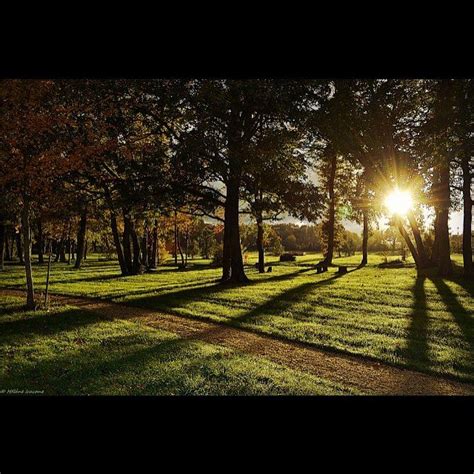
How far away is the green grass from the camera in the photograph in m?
4.20

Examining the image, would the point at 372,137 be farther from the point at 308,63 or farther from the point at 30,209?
the point at 30,209

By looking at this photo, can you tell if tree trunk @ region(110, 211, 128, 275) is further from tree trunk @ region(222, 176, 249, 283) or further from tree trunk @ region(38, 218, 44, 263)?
tree trunk @ region(222, 176, 249, 283)

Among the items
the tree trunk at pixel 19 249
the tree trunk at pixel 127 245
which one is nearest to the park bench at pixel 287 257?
the tree trunk at pixel 127 245

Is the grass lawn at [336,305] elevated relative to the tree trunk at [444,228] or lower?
lower

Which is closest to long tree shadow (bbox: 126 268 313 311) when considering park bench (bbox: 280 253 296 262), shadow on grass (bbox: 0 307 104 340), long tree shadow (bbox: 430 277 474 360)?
shadow on grass (bbox: 0 307 104 340)

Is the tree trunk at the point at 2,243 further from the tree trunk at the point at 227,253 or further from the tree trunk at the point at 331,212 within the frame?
the tree trunk at the point at 331,212

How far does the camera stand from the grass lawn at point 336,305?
538cm

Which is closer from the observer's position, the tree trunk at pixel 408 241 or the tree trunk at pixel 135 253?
the tree trunk at pixel 408 241

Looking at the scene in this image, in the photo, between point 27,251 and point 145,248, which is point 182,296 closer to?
point 27,251

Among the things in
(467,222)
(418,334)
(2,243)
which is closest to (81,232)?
(2,243)

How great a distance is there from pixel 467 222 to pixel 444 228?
64cm

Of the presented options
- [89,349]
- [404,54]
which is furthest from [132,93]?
[404,54]

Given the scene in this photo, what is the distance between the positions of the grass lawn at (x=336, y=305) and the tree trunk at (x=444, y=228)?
0.56 meters

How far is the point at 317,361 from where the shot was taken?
4980mm
